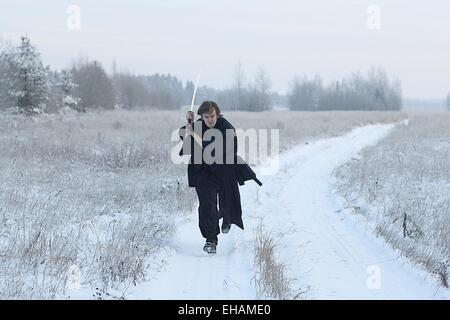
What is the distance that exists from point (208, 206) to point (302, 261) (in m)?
1.40

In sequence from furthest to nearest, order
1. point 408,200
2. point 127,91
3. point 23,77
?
point 127,91
point 23,77
point 408,200

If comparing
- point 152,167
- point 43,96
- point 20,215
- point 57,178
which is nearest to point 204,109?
point 20,215

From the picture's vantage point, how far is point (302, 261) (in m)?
5.98

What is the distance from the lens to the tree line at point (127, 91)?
32.1 m

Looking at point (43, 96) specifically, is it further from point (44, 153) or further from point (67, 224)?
point (67, 224)

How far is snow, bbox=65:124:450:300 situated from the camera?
488cm

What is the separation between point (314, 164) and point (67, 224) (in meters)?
10.5

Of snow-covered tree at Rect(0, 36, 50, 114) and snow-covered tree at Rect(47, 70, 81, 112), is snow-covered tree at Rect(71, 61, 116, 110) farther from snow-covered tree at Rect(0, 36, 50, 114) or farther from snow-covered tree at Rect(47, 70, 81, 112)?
snow-covered tree at Rect(0, 36, 50, 114)

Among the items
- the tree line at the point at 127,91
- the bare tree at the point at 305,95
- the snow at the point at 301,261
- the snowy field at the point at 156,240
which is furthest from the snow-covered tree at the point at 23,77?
the bare tree at the point at 305,95

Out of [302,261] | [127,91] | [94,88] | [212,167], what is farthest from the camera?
[127,91]

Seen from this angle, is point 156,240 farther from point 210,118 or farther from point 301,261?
point 301,261

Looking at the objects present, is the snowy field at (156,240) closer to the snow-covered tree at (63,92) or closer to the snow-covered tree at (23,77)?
the snow-covered tree at (23,77)

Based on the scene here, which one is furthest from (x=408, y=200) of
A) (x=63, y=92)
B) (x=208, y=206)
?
(x=63, y=92)

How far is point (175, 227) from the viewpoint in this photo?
7309 mm
